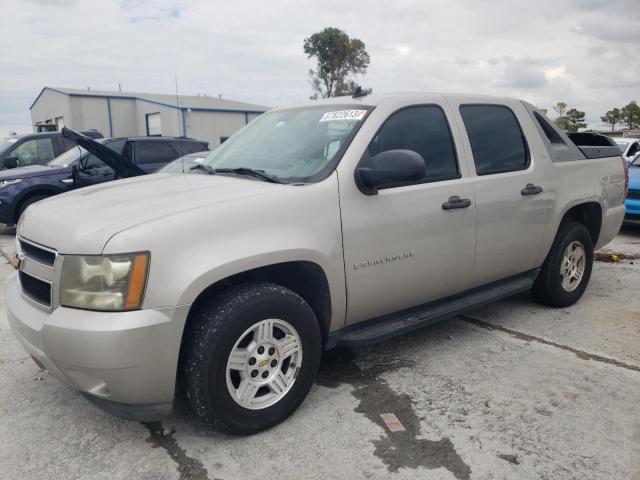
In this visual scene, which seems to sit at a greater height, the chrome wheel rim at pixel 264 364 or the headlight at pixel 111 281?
the headlight at pixel 111 281

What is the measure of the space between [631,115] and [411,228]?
6051 centimetres

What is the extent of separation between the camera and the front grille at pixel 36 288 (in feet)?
8.44

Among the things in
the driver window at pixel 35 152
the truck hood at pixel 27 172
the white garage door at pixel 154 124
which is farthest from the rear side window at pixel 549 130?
the white garage door at pixel 154 124

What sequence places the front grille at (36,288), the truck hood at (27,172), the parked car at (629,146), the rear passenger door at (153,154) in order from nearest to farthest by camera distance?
the front grille at (36,288), the truck hood at (27,172), the rear passenger door at (153,154), the parked car at (629,146)

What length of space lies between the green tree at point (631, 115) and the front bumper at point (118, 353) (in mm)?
60745

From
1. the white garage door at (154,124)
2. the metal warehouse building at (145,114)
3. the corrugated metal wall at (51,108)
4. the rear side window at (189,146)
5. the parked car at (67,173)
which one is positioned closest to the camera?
the parked car at (67,173)

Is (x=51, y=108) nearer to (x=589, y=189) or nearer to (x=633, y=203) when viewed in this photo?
(x=633, y=203)

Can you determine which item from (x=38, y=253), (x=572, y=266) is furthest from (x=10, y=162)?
(x=572, y=266)

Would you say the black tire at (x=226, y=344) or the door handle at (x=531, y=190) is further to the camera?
the door handle at (x=531, y=190)

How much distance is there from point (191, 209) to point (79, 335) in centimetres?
75

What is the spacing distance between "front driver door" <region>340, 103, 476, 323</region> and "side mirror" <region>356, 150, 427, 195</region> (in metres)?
0.10

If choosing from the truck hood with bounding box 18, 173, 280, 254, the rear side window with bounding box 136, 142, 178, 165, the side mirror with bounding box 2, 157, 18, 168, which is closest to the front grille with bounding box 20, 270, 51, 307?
the truck hood with bounding box 18, 173, 280, 254

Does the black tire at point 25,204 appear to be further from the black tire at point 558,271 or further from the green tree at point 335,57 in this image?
the green tree at point 335,57

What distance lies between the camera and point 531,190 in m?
4.08
